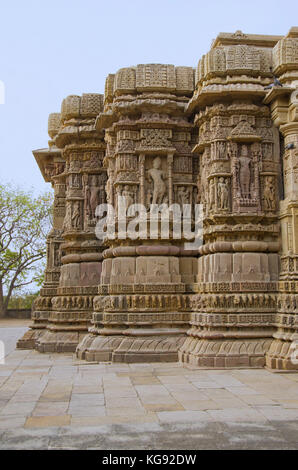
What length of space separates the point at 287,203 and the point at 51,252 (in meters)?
8.71

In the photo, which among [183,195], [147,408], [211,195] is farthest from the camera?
[183,195]

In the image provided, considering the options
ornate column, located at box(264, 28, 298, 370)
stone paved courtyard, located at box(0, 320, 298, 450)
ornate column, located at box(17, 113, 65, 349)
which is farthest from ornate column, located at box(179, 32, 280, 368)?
ornate column, located at box(17, 113, 65, 349)

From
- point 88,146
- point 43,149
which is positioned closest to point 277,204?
point 88,146

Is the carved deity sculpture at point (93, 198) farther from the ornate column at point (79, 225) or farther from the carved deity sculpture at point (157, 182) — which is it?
the carved deity sculpture at point (157, 182)

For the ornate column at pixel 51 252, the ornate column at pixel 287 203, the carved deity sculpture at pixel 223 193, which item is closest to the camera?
the ornate column at pixel 287 203

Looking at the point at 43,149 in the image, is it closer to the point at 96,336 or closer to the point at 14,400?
the point at 96,336

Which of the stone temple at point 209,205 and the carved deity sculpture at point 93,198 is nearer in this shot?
the stone temple at point 209,205

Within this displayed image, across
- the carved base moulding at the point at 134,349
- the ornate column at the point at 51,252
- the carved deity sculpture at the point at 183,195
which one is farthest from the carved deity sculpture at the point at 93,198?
the carved base moulding at the point at 134,349

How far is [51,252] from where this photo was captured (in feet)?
56.4

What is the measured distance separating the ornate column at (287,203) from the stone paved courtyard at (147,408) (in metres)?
0.75

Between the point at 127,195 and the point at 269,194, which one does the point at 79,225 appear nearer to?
the point at 127,195

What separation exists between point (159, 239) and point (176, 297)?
1.49 m

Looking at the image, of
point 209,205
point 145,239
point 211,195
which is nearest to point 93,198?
point 145,239

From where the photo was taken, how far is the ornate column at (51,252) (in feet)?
54.7
